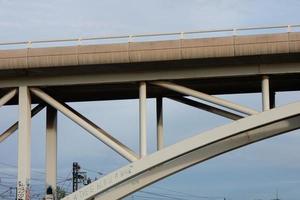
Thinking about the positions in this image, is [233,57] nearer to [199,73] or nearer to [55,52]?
[199,73]

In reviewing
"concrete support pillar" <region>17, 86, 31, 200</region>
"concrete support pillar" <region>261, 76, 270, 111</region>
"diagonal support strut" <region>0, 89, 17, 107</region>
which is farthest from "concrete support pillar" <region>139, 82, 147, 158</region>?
"diagonal support strut" <region>0, 89, 17, 107</region>

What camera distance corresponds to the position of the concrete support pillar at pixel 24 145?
23688 mm

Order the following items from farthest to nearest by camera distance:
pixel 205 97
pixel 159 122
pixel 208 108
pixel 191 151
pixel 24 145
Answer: pixel 159 122
pixel 208 108
pixel 24 145
pixel 205 97
pixel 191 151

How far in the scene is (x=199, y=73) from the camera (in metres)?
23.3

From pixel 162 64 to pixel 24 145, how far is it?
235 inches

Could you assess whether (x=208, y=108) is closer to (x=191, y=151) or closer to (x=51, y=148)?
(x=191, y=151)

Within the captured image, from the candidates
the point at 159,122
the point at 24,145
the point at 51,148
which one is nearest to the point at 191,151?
the point at 159,122

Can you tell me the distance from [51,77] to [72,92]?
156cm

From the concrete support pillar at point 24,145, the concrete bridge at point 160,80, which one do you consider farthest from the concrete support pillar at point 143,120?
the concrete support pillar at point 24,145

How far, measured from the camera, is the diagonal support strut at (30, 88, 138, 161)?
22656 millimetres

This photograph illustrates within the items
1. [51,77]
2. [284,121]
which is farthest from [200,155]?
[51,77]

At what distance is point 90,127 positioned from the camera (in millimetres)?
23297

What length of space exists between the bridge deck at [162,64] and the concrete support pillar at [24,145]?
0.67 metres

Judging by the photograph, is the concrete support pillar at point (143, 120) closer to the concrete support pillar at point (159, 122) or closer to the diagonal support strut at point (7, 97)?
the concrete support pillar at point (159, 122)
